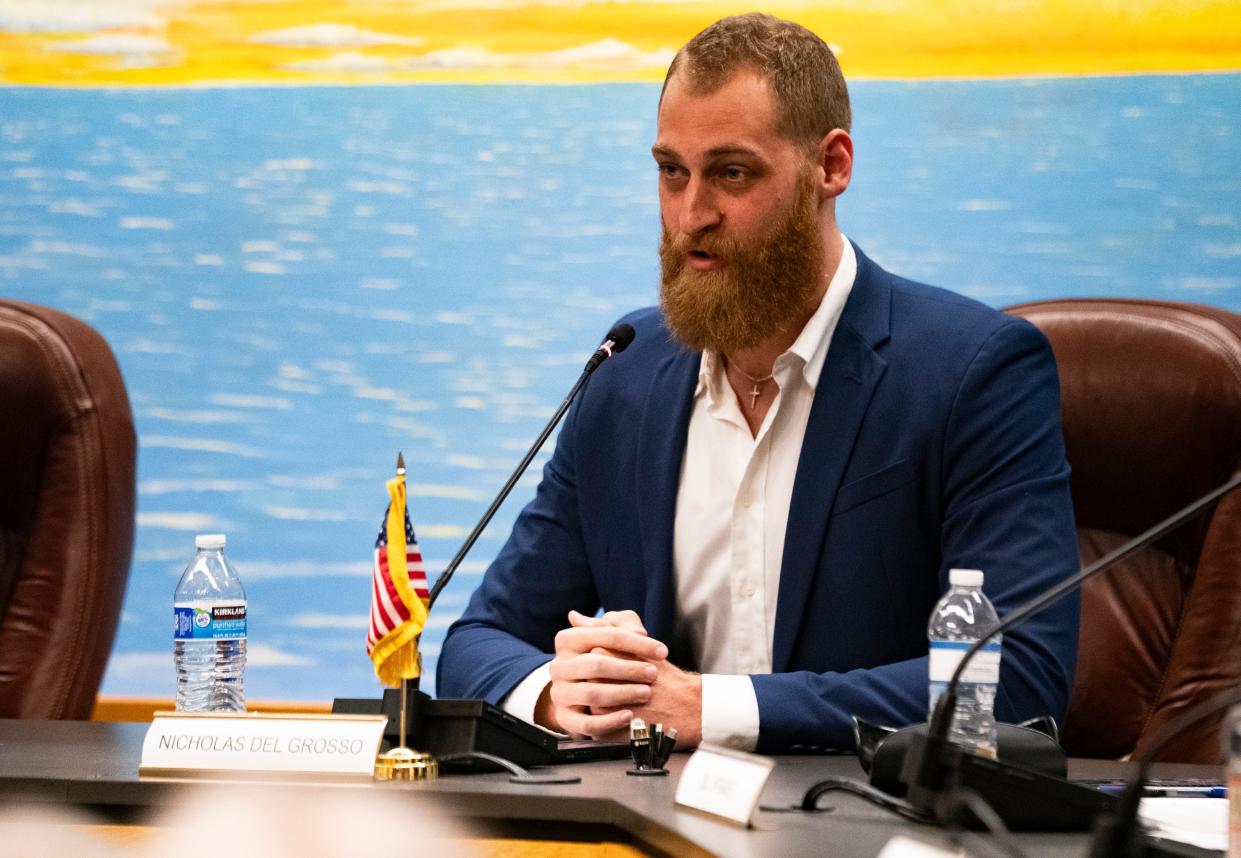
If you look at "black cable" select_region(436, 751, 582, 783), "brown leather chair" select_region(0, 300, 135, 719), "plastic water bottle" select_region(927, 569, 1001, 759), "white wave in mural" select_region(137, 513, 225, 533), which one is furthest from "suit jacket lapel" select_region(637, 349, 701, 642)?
"white wave in mural" select_region(137, 513, 225, 533)

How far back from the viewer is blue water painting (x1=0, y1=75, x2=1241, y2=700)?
11.2ft

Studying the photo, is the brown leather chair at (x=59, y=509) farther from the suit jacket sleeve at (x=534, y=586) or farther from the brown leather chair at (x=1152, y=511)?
the brown leather chair at (x=1152, y=511)

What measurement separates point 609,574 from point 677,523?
0.14 meters

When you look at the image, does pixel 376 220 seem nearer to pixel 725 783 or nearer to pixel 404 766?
pixel 404 766

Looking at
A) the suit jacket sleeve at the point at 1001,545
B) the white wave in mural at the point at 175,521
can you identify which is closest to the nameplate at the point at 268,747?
the suit jacket sleeve at the point at 1001,545

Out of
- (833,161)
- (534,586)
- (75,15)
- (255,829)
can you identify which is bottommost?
(255,829)

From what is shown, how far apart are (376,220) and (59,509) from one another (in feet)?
4.24

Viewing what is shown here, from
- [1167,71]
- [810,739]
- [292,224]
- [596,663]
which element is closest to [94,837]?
[596,663]

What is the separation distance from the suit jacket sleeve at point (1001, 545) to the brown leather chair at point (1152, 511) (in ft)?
0.83

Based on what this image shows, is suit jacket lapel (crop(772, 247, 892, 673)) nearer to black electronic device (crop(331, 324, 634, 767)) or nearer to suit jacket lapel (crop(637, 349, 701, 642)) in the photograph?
suit jacket lapel (crop(637, 349, 701, 642))

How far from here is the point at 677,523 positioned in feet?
7.27

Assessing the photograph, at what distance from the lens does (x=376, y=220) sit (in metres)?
3.58

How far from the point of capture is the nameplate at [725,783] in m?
1.25

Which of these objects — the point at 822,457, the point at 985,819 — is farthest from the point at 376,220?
the point at 985,819
